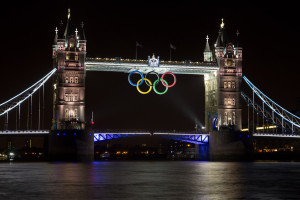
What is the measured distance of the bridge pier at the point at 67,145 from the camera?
3125 inches

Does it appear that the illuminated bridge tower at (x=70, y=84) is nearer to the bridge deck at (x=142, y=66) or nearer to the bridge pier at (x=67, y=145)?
the bridge pier at (x=67, y=145)

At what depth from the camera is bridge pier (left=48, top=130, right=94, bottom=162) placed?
7938 cm

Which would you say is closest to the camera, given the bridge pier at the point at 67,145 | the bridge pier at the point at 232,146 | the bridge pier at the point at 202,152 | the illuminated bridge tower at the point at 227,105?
the bridge pier at the point at 67,145

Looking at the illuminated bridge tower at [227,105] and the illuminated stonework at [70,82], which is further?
the illuminated bridge tower at [227,105]

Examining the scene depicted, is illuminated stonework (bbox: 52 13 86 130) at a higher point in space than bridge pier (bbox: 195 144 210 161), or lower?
higher

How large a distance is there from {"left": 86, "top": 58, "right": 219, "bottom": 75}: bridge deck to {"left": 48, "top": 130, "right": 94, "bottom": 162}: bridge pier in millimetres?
9815

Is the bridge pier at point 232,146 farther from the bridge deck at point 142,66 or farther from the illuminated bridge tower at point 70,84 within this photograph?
the illuminated bridge tower at point 70,84

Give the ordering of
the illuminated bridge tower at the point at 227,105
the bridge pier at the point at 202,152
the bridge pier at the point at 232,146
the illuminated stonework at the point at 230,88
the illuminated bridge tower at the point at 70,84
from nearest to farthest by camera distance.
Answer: the illuminated bridge tower at the point at 70,84 → the bridge pier at the point at 232,146 → the illuminated bridge tower at the point at 227,105 → the illuminated stonework at the point at 230,88 → the bridge pier at the point at 202,152

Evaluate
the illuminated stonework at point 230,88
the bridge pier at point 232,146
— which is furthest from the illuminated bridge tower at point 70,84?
the illuminated stonework at point 230,88

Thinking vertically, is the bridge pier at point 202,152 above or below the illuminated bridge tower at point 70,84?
below

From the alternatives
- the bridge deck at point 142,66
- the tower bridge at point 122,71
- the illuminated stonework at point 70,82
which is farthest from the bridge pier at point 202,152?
the illuminated stonework at point 70,82

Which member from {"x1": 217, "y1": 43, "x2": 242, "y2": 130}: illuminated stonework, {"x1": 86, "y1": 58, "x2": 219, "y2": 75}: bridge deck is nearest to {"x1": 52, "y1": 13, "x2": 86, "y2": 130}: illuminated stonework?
{"x1": 86, "y1": 58, "x2": 219, "y2": 75}: bridge deck

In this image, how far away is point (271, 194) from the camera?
26047 millimetres

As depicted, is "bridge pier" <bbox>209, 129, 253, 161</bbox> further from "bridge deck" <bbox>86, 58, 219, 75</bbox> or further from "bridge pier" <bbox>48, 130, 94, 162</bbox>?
"bridge pier" <bbox>48, 130, 94, 162</bbox>
